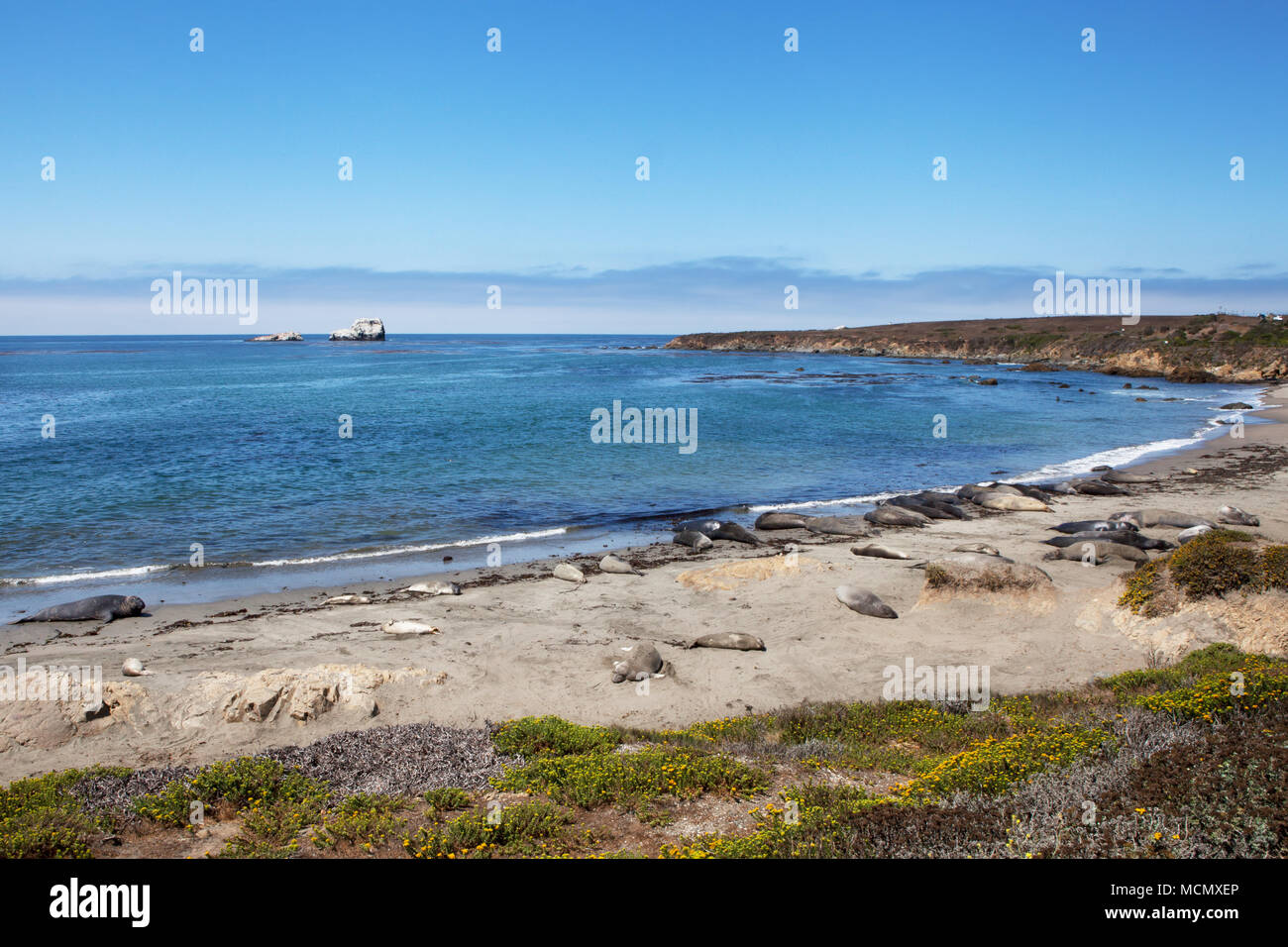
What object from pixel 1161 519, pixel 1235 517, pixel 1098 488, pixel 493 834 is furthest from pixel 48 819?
pixel 1098 488

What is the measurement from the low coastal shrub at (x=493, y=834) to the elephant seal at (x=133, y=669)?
8110 millimetres

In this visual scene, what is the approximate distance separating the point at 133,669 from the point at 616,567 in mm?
10747

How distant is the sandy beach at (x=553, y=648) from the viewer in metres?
10.9

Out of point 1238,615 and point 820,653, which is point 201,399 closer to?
point 820,653

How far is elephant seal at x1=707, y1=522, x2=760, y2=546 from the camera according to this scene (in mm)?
23172

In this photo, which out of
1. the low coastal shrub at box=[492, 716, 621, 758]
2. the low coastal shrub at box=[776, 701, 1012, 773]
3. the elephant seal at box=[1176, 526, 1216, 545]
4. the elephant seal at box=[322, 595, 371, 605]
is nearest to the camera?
the low coastal shrub at box=[776, 701, 1012, 773]

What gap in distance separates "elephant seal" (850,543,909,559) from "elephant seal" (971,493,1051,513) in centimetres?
829

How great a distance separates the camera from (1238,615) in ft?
42.1

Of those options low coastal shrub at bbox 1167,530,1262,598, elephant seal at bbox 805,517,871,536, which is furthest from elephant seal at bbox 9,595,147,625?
low coastal shrub at bbox 1167,530,1262,598

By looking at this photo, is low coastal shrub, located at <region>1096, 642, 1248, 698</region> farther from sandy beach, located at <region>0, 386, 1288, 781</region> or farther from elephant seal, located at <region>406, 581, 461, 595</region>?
elephant seal, located at <region>406, 581, 461, 595</region>

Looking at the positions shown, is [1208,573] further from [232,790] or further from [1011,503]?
[232,790]

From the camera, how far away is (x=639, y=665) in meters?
13.3
